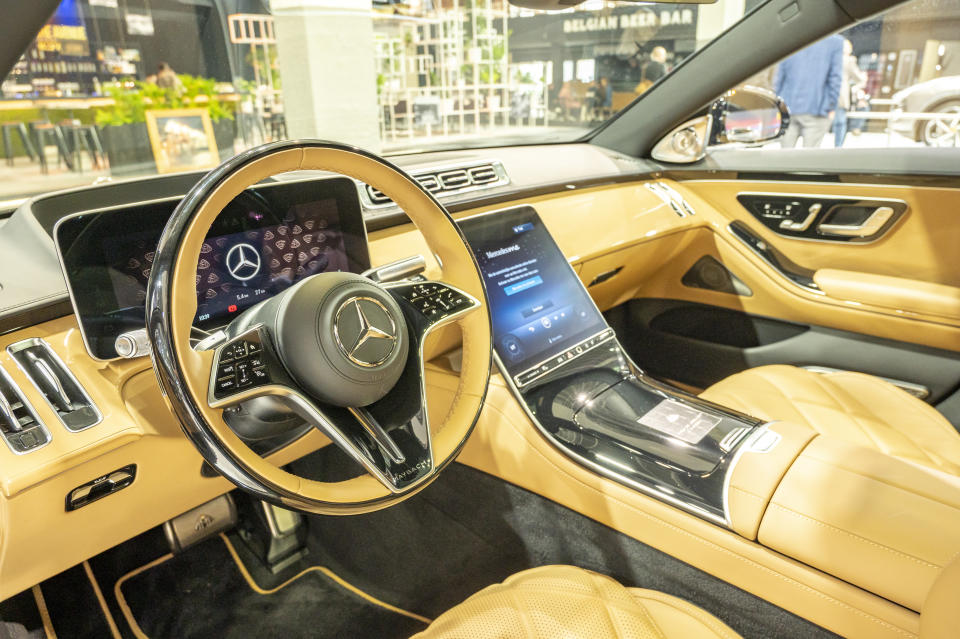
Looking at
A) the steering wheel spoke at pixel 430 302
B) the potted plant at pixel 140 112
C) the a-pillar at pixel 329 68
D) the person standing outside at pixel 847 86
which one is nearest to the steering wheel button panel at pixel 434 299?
the steering wheel spoke at pixel 430 302

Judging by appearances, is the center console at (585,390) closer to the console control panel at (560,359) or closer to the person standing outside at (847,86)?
the console control panel at (560,359)

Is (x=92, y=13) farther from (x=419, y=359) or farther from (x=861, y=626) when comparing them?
(x=861, y=626)

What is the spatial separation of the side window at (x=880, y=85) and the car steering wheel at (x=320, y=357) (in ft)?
5.15

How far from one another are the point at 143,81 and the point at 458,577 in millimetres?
2606

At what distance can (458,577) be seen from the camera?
157 cm

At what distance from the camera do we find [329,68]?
464 cm

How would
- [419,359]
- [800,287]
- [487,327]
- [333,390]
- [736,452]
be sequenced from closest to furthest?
[333,390], [419,359], [487,327], [736,452], [800,287]

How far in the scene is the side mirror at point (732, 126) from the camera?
2.20 metres

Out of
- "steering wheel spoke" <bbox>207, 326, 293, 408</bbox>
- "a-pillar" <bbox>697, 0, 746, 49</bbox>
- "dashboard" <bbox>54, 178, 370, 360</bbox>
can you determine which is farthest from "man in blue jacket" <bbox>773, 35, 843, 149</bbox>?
"steering wheel spoke" <bbox>207, 326, 293, 408</bbox>

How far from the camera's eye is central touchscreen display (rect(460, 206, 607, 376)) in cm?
155

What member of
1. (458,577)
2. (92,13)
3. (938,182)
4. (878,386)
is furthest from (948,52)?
(92,13)

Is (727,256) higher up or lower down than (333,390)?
lower down

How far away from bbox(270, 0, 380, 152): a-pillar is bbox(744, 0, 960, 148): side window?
2522 millimetres

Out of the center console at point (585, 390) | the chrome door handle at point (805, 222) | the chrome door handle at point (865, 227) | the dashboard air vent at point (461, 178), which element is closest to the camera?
the center console at point (585, 390)
